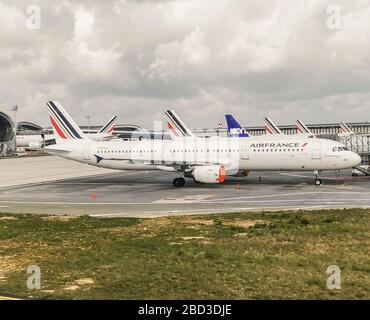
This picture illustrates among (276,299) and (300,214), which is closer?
(276,299)

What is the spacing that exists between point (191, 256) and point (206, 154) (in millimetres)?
30812

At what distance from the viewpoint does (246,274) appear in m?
13.7

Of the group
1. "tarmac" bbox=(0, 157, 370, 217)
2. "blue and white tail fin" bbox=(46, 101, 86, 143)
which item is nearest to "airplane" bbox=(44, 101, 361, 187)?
"blue and white tail fin" bbox=(46, 101, 86, 143)

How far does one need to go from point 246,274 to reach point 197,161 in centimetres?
3262

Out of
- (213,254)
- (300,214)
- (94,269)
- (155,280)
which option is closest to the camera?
(155,280)

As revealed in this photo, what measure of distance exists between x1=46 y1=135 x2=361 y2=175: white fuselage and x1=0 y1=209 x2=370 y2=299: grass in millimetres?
18842

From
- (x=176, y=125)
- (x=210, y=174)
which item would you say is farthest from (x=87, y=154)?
(x=176, y=125)

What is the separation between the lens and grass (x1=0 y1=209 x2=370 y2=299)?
12383 mm

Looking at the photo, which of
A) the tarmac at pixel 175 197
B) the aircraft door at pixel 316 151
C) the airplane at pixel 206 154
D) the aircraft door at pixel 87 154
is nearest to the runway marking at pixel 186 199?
the tarmac at pixel 175 197

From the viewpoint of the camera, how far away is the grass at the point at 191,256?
12383mm

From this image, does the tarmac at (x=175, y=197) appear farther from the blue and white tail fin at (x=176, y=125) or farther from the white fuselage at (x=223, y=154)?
the blue and white tail fin at (x=176, y=125)

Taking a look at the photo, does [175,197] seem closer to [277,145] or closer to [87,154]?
[277,145]

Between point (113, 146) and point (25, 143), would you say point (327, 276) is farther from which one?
point (25, 143)
